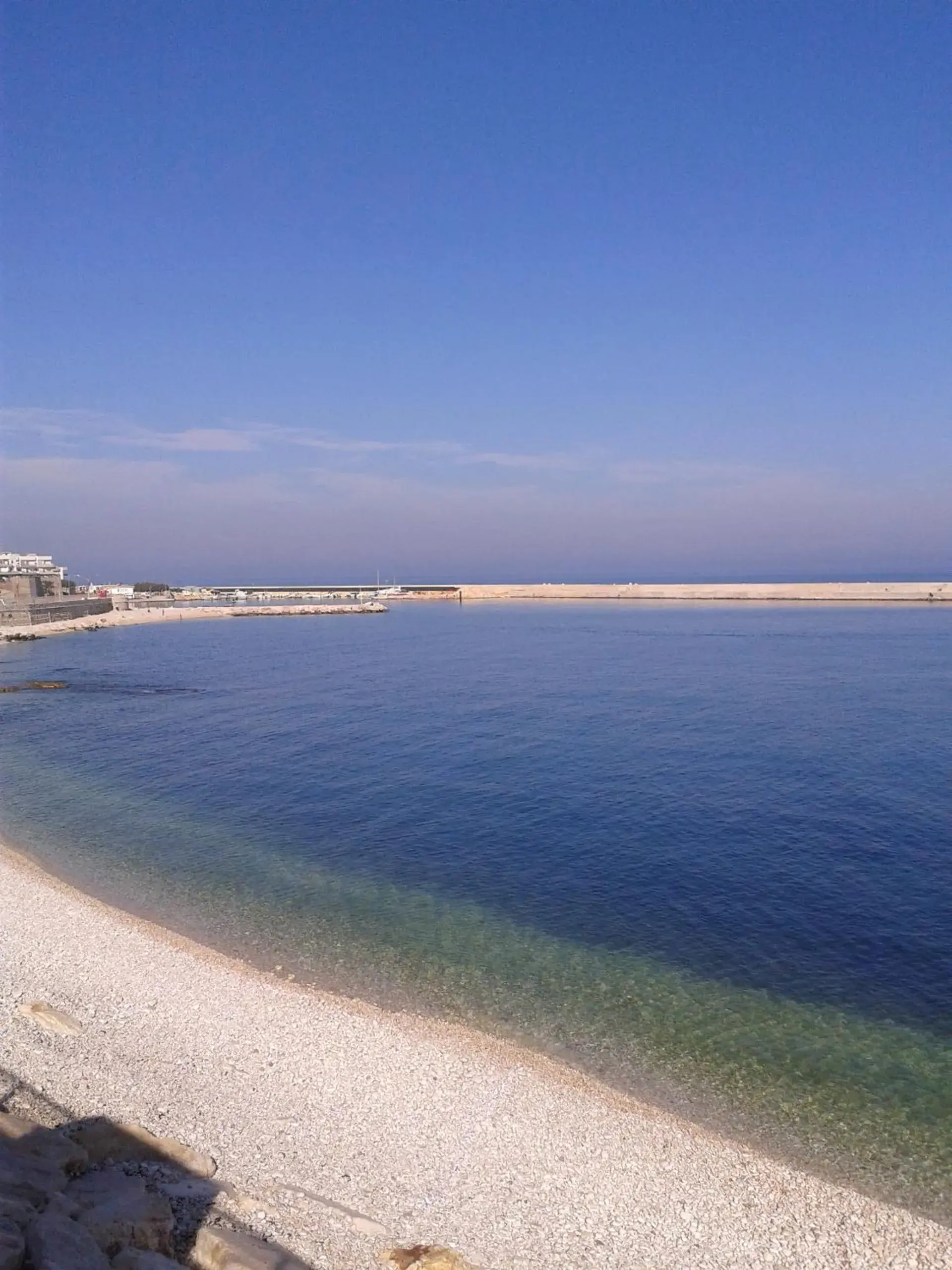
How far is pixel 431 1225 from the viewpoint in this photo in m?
9.70

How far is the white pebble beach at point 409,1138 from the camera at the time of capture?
31.2 feet

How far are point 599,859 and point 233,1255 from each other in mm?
16004

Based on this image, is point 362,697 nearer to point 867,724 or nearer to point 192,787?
point 192,787

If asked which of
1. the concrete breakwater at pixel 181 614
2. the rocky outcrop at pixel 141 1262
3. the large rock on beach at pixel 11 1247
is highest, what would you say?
the concrete breakwater at pixel 181 614

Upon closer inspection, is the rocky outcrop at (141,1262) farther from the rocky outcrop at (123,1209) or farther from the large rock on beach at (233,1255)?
the large rock on beach at (233,1255)

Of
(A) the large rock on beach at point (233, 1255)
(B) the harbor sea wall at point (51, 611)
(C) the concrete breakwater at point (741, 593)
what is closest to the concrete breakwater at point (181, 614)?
(B) the harbor sea wall at point (51, 611)

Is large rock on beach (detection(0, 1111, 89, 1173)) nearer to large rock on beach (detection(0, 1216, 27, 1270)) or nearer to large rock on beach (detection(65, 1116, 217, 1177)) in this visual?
large rock on beach (detection(65, 1116, 217, 1177))

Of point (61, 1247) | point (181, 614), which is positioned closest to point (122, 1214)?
point (61, 1247)

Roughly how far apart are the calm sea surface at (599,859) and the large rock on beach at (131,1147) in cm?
554

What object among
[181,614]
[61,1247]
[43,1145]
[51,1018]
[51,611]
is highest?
[51,611]

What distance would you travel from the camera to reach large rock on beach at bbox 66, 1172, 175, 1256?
824cm

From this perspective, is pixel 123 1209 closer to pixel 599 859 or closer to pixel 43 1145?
pixel 43 1145

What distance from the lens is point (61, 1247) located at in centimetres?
740

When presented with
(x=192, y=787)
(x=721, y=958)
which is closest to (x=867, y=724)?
(x=721, y=958)
